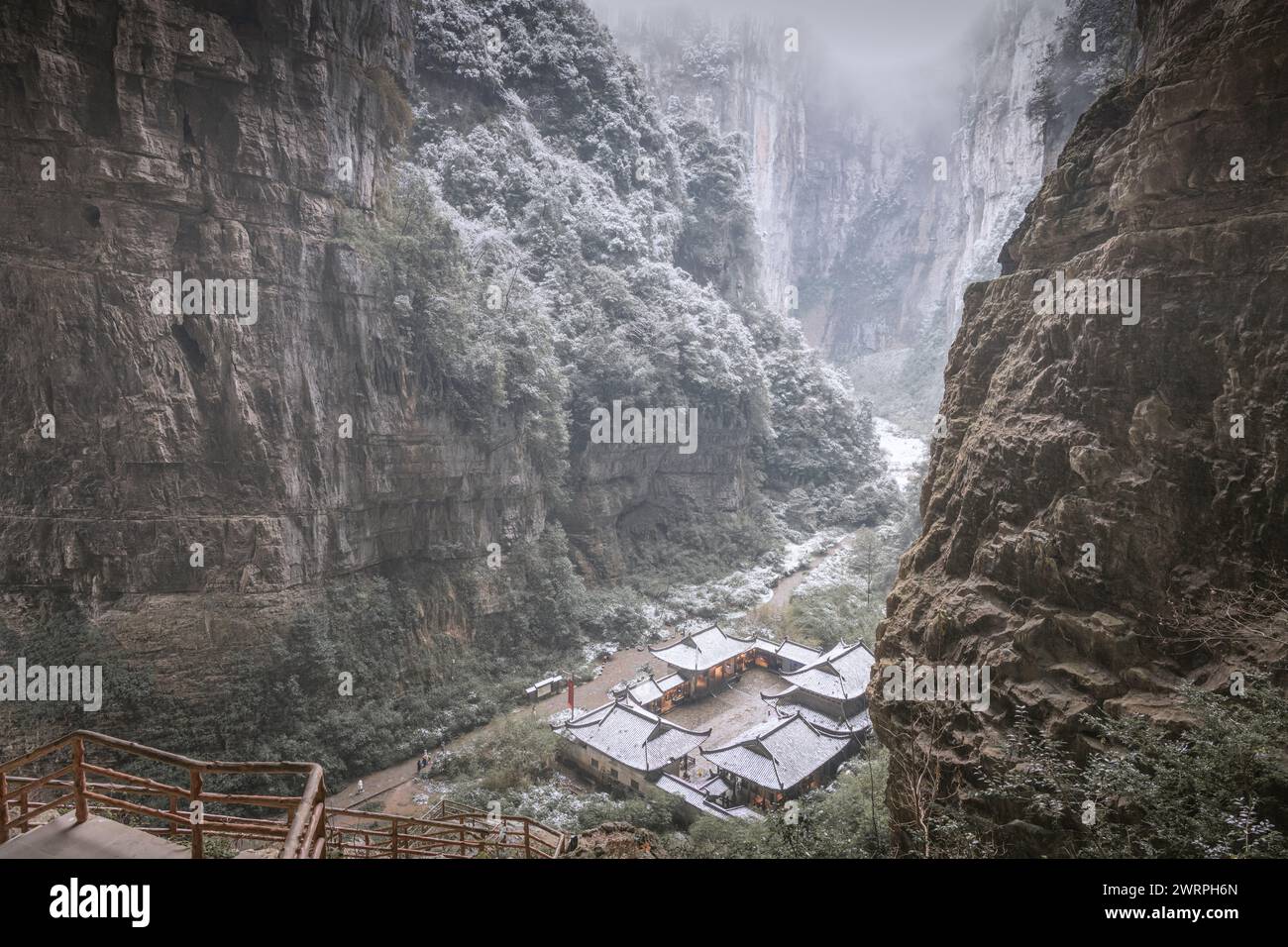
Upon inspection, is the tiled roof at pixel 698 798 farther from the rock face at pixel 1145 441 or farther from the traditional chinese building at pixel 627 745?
the rock face at pixel 1145 441

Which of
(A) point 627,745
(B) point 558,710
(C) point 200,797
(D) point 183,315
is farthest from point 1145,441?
(D) point 183,315

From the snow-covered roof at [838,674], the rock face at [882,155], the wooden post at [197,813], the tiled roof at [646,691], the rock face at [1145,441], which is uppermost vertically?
the rock face at [882,155]

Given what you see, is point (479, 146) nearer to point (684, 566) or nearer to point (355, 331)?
point (355, 331)

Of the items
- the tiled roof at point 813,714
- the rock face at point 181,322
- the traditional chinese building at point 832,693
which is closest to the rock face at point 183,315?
the rock face at point 181,322

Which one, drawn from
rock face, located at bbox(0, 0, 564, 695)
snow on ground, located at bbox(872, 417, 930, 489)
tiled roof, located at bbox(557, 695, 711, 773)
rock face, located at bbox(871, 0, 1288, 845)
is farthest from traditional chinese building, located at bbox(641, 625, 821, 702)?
snow on ground, located at bbox(872, 417, 930, 489)

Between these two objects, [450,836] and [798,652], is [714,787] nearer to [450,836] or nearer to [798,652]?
[450,836]

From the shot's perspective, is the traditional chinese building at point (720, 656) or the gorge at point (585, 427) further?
the traditional chinese building at point (720, 656)
